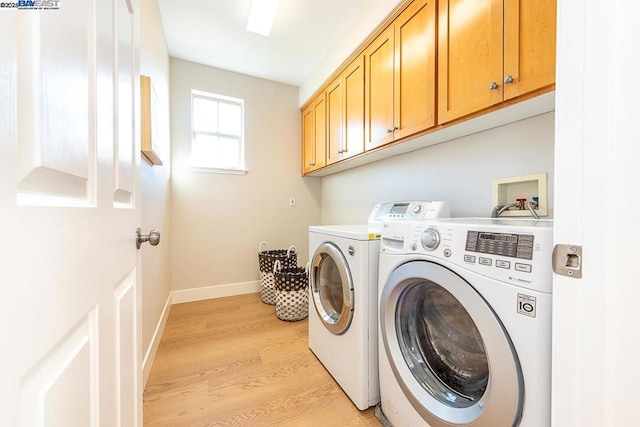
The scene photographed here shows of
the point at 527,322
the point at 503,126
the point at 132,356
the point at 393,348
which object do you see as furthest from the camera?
the point at 503,126

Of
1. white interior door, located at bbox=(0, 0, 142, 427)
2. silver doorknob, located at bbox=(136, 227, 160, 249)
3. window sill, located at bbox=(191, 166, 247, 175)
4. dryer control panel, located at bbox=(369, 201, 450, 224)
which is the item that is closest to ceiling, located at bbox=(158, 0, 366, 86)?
window sill, located at bbox=(191, 166, 247, 175)

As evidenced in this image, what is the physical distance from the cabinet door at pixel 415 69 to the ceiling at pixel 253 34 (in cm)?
60

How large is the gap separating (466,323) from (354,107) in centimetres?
167

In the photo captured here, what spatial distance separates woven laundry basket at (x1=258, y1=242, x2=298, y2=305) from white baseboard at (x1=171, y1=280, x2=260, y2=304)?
28 cm

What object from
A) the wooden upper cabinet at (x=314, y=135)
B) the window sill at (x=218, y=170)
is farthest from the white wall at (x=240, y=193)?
the wooden upper cabinet at (x=314, y=135)

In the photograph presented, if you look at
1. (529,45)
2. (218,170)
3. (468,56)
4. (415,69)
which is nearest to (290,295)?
(218,170)

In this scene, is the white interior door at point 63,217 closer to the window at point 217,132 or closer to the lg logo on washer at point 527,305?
the lg logo on washer at point 527,305

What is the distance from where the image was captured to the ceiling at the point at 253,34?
1828mm

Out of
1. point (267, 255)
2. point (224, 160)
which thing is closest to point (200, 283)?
point (267, 255)

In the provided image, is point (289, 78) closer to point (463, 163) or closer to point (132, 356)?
point (463, 163)

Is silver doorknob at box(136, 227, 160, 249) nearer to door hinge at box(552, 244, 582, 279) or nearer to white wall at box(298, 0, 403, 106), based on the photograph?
door hinge at box(552, 244, 582, 279)

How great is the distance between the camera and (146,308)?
1501 millimetres

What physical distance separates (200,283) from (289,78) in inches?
98.5

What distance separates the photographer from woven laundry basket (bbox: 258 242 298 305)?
2551 mm
